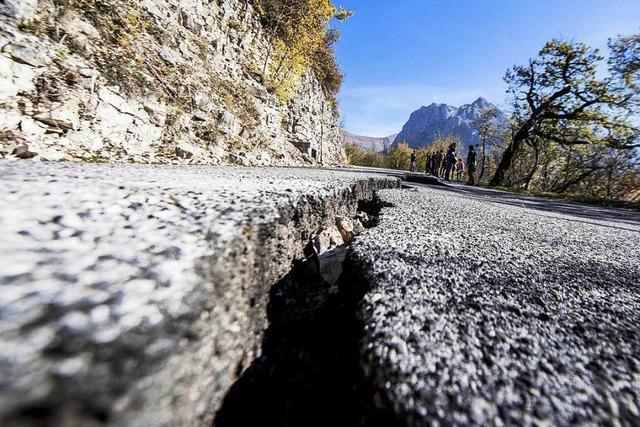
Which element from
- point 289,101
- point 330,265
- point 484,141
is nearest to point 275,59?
point 289,101

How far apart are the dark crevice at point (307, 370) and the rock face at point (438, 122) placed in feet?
504

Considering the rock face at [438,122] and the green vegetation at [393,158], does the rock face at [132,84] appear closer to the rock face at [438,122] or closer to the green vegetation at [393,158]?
the green vegetation at [393,158]

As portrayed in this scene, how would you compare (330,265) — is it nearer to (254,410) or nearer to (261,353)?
(261,353)

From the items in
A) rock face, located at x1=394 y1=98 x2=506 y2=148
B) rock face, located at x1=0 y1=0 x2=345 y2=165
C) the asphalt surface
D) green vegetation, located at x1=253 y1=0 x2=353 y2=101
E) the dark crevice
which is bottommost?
the dark crevice

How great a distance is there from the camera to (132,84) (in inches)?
158

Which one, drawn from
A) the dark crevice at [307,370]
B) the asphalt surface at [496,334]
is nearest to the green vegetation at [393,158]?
the asphalt surface at [496,334]

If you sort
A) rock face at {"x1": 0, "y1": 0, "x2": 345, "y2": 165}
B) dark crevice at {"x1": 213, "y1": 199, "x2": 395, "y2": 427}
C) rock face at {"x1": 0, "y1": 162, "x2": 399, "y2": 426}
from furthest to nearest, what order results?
rock face at {"x1": 0, "y1": 0, "x2": 345, "y2": 165}, dark crevice at {"x1": 213, "y1": 199, "x2": 395, "y2": 427}, rock face at {"x1": 0, "y1": 162, "x2": 399, "y2": 426}

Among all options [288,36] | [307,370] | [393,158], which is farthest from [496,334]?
[393,158]

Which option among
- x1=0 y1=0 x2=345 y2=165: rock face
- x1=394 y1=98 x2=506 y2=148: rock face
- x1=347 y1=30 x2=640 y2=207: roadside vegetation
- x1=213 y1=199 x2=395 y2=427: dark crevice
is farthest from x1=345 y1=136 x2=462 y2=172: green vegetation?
x1=394 y1=98 x2=506 y2=148: rock face

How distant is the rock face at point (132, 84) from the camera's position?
285 centimetres

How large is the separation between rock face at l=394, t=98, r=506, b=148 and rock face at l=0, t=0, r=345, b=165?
485 ft

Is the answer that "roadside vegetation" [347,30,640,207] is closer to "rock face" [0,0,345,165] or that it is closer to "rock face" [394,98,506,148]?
"rock face" [0,0,345,165]

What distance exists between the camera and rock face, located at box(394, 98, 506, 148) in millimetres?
147125

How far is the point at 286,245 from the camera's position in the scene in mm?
1132
